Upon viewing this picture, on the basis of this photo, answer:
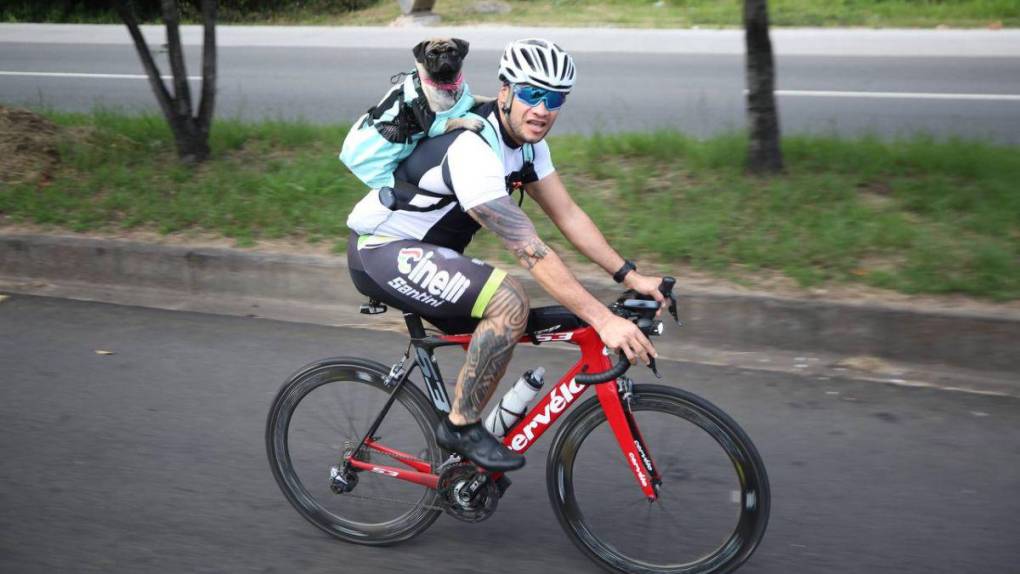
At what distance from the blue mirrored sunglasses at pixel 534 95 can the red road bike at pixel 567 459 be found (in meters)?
0.67

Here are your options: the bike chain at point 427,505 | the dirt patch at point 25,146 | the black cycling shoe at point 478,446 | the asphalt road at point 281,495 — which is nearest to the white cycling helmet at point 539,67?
the black cycling shoe at point 478,446

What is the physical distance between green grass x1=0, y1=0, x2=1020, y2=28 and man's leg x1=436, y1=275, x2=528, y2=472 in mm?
13239

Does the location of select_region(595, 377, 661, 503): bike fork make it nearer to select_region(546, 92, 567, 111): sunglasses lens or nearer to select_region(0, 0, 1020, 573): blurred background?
select_region(0, 0, 1020, 573): blurred background

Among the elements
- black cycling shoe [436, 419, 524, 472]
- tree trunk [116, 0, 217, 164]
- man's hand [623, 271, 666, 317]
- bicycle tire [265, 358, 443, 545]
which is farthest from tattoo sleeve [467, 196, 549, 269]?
tree trunk [116, 0, 217, 164]

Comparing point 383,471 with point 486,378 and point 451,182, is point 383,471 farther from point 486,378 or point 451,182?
point 451,182

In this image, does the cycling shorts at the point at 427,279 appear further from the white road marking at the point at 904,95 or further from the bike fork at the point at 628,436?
the white road marking at the point at 904,95

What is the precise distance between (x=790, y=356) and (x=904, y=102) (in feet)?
22.0

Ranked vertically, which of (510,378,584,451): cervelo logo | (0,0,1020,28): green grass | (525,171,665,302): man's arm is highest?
(0,0,1020,28): green grass

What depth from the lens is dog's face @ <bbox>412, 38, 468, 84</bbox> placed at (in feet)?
11.1

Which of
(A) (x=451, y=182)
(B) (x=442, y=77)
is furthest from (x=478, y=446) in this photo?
(B) (x=442, y=77)

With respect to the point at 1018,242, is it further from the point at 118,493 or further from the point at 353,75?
the point at 353,75

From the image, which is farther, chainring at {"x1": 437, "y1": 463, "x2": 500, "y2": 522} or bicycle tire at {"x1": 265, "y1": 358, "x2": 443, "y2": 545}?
bicycle tire at {"x1": 265, "y1": 358, "x2": 443, "y2": 545}

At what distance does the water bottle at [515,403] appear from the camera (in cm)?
361

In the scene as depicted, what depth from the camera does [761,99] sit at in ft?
23.5
